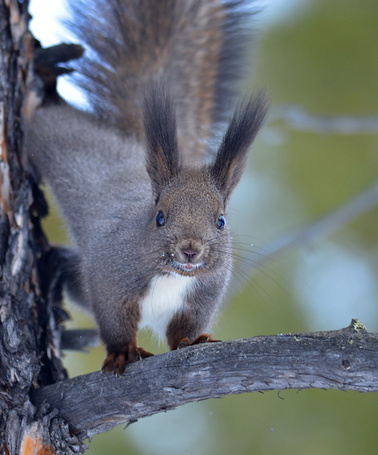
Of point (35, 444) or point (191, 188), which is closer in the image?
point (35, 444)

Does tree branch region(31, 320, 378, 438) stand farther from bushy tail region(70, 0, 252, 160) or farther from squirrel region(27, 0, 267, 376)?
bushy tail region(70, 0, 252, 160)

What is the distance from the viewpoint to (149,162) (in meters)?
2.22

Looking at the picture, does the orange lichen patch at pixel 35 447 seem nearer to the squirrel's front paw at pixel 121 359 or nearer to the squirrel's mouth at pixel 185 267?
the squirrel's front paw at pixel 121 359

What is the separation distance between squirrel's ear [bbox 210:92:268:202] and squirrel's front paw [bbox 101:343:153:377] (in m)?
0.60

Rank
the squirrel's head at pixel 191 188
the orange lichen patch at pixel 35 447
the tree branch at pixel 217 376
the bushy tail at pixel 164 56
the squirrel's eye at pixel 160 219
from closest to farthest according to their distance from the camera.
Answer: the tree branch at pixel 217 376, the orange lichen patch at pixel 35 447, the squirrel's head at pixel 191 188, the squirrel's eye at pixel 160 219, the bushy tail at pixel 164 56

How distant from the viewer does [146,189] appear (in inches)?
103

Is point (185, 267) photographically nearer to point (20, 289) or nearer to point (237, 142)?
point (237, 142)

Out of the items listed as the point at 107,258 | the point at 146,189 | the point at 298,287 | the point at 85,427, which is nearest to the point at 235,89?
the point at 146,189

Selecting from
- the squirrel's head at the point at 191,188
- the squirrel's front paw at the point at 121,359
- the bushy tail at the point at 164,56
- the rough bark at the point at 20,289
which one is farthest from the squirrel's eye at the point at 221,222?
the bushy tail at the point at 164,56

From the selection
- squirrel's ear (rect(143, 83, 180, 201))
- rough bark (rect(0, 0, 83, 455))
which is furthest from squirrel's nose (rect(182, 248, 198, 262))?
rough bark (rect(0, 0, 83, 455))

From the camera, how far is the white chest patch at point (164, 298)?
2199 millimetres

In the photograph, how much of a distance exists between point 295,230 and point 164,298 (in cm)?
95

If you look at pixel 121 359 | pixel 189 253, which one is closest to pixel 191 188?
pixel 189 253

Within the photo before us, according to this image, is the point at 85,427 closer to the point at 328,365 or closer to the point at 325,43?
the point at 328,365
